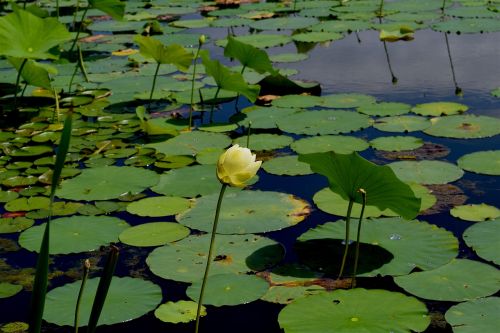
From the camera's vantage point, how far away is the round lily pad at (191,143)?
12.3 feet

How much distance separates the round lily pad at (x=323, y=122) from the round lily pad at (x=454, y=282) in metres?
1.49

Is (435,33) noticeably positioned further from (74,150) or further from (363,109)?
(74,150)

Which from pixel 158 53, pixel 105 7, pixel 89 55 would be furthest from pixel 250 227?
pixel 89 55

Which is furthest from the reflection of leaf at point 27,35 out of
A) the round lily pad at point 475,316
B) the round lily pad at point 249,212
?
the round lily pad at point 475,316

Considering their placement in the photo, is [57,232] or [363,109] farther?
[363,109]

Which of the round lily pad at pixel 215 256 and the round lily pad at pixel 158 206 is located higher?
the round lily pad at pixel 215 256

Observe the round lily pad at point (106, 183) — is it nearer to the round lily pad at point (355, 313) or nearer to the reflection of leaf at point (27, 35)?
the reflection of leaf at point (27, 35)

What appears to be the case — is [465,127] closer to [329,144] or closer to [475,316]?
[329,144]

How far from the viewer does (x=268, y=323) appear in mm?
2246

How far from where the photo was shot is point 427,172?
327 cm

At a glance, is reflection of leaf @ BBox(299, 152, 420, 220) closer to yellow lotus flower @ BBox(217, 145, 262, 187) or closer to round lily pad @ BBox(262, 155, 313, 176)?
yellow lotus flower @ BBox(217, 145, 262, 187)

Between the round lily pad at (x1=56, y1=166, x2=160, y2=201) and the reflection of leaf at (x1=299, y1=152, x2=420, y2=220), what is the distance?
1.12 m

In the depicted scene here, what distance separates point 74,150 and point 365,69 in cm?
211

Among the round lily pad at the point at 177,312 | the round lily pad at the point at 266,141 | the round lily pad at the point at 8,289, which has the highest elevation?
the round lily pad at the point at 177,312
